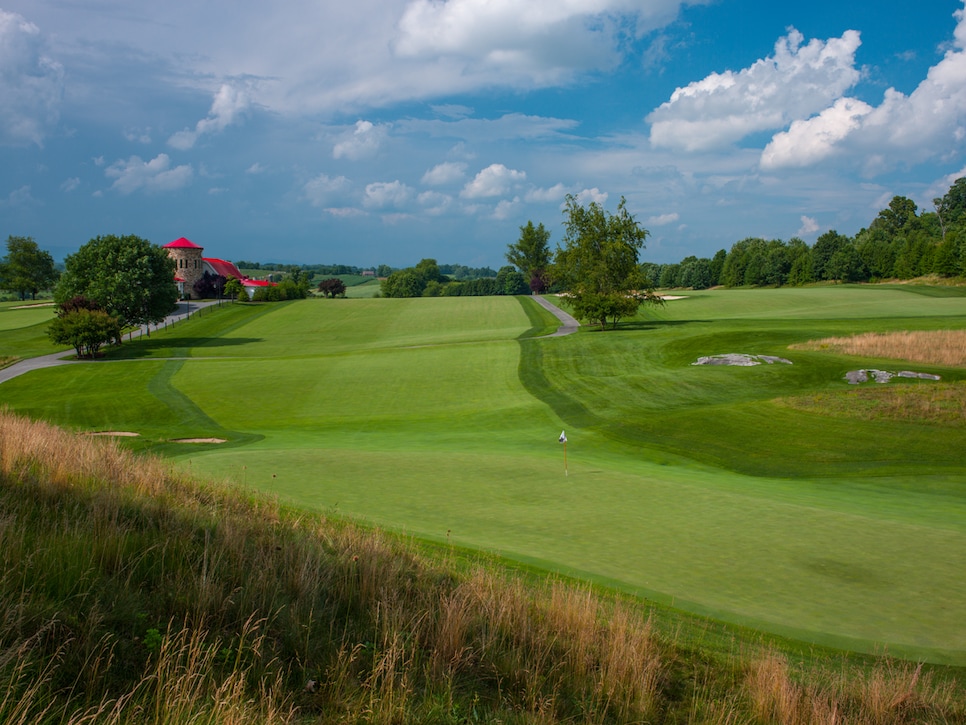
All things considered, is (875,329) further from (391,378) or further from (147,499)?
(147,499)

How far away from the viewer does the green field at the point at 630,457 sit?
27.3ft

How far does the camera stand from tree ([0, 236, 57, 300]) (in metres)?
119

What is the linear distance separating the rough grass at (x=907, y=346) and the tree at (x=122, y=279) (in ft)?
169

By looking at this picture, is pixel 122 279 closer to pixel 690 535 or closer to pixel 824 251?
pixel 690 535

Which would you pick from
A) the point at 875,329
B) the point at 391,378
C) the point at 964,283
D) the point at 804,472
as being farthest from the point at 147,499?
the point at 964,283

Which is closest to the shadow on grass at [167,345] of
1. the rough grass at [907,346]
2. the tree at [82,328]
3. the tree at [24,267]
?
the tree at [82,328]

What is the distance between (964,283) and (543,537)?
9272 cm

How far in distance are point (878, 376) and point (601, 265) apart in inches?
1189

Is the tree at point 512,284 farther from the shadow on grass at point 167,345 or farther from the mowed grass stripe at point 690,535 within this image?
the mowed grass stripe at point 690,535

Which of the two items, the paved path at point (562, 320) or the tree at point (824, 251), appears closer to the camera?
the paved path at point (562, 320)

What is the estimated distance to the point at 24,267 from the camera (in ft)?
393

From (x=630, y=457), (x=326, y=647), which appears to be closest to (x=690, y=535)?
(x=326, y=647)

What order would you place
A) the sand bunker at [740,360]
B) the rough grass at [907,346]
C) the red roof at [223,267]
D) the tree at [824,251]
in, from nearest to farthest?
the rough grass at [907,346] → the sand bunker at [740,360] → the tree at [824,251] → the red roof at [223,267]

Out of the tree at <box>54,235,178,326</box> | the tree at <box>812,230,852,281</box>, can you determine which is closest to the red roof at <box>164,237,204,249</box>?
the tree at <box>54,235,178,326</box>
